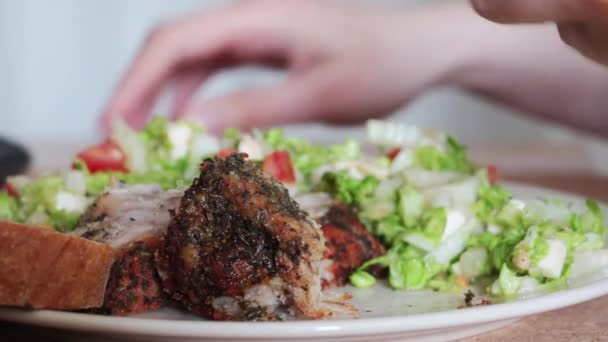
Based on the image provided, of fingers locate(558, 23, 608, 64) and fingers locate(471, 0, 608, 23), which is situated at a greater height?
fingers locate(471, 0, 608, 23)

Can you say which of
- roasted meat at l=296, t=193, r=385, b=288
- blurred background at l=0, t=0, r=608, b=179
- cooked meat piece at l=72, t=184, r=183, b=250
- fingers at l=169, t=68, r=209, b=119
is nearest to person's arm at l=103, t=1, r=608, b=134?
fingers at l=169, t=68, r=209, b=119

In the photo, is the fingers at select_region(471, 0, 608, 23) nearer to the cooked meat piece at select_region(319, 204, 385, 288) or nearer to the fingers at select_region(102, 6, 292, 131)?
the cooked meat piece at select_region(319, 204, 385, 288)

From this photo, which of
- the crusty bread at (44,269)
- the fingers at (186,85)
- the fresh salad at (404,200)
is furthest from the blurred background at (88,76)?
the crusty bread at (44,269)

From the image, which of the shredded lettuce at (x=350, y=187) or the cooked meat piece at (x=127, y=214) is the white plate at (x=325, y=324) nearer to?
the cooked meat piece at (x=127, y=214)

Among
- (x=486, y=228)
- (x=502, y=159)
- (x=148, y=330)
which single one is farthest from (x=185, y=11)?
(x=148, y=330)

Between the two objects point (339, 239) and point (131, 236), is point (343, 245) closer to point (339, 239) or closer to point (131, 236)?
point (339, 239)

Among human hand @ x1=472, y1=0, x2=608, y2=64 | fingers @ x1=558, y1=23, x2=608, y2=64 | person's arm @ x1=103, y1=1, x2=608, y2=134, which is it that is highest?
human hand @ x1=472, y1=0, x2=608, y2=64

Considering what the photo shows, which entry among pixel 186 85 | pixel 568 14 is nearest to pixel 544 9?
pixel 568 14
